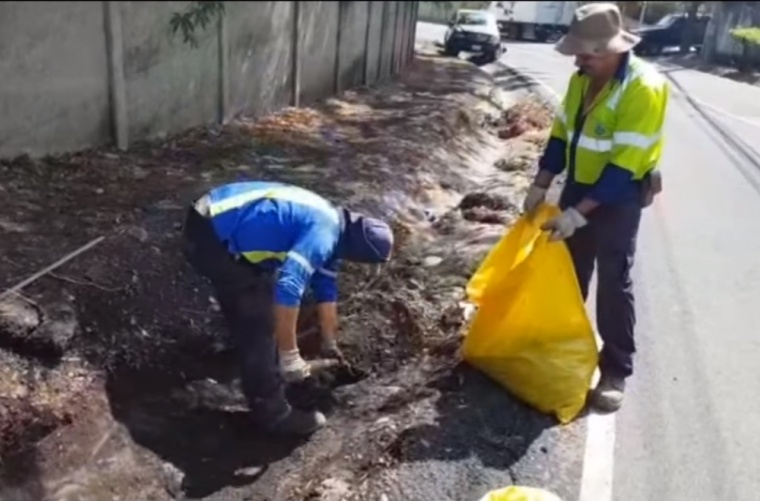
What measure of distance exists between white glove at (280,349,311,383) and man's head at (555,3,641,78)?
1.69 meters

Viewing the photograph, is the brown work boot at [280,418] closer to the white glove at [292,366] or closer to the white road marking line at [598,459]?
the white glove at [292,366]

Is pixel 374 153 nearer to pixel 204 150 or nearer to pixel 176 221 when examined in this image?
pixel 204 150

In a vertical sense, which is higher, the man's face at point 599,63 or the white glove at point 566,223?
the man's face at point 599,63

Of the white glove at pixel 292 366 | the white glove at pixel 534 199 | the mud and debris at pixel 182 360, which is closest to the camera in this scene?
the mud and debris at pixel 182 360

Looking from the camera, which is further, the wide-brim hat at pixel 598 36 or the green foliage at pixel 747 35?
the green foliage at pixel 747 35

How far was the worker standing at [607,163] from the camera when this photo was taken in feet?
11.1

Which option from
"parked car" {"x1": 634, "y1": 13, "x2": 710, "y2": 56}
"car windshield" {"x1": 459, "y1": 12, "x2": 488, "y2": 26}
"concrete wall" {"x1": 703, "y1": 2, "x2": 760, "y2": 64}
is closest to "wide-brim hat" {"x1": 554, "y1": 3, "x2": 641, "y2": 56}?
"car windshield" {"x1": 459, "y1": 12, "x2": 488, "y2": 26}

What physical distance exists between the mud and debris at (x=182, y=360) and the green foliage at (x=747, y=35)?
206cm

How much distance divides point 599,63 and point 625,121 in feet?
0.86

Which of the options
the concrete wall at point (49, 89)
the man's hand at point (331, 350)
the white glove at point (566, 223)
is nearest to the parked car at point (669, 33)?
the white glove at point (566, 223)

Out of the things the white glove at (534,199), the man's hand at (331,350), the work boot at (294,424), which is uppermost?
the white glove at (534,199)

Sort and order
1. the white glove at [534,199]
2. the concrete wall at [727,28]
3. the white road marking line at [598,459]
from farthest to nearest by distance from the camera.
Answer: the concrete wall at [727,28], the white glove at [534,199], the white road marking line at [598,459]

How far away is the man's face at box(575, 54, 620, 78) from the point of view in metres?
3.39

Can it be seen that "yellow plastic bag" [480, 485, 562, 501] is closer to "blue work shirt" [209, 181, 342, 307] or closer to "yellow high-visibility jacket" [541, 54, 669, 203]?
"blue work shirt" [209, 181, 342, 307]
